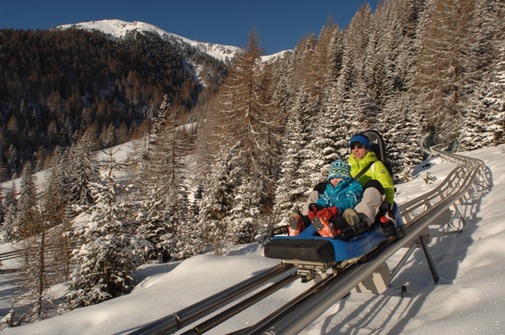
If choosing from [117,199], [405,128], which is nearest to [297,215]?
[117,199]

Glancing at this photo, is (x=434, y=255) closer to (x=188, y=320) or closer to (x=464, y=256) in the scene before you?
(x=464, y=256)

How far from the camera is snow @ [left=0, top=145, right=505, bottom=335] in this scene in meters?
3.35

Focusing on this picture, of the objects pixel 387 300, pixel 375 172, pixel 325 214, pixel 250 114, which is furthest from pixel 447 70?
pixel 325 214

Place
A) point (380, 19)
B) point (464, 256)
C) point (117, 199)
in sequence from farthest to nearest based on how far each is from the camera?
1. point (380, 19)
2. point (117, 199)
3. point (464, 256)

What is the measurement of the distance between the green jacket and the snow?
1400 millimetres

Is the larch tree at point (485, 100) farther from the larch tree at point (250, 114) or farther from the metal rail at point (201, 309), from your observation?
the metal rail at point (201, 309)

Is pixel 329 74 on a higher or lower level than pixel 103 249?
higher

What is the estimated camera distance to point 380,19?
7131 centimetres

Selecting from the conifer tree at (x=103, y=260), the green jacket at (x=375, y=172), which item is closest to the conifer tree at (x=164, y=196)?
the conifer tree at (x=103, y=260)

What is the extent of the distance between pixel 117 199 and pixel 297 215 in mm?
11174

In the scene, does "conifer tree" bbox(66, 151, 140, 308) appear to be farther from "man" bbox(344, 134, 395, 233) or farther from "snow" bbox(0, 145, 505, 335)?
"man" bbox(344, 134, 395, 233)

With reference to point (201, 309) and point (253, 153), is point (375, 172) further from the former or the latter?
point (253, 153)

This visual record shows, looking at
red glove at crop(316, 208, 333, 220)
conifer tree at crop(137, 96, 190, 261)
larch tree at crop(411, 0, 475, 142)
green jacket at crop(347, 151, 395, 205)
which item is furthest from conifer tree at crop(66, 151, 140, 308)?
larch tree at crop(411, 0, 475, 142)

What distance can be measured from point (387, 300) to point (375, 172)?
2.01 meters
